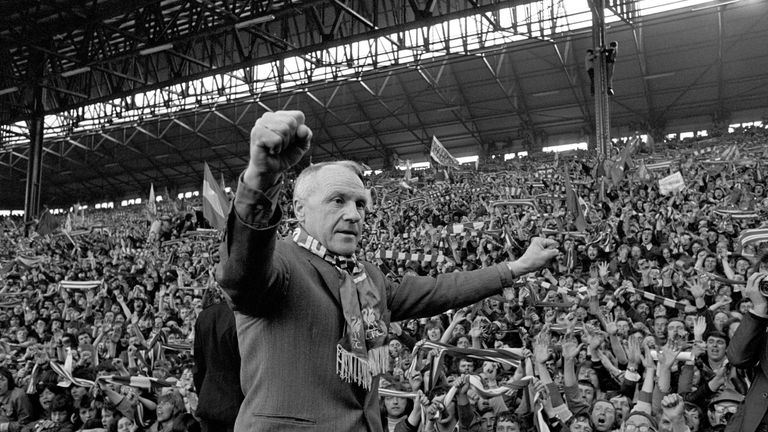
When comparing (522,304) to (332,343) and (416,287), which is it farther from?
(332,343)

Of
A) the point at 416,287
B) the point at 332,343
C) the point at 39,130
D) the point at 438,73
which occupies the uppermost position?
the point at 438,73

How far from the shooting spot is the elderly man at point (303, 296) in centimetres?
143

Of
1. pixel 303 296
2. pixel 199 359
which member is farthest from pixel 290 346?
pixel 199 359

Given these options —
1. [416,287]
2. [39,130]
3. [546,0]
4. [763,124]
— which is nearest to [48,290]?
[416,287]

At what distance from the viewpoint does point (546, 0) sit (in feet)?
69.4

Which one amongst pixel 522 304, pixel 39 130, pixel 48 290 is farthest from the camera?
pixel 39 130

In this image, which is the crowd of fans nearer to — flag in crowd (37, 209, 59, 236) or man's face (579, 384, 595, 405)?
man's face (579, 384, 595, 405)

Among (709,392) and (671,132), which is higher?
(671,132)

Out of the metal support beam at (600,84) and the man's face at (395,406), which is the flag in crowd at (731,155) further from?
the man's face at (395,406)

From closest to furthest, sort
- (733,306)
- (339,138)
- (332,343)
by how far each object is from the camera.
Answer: (332,343) < (733,306) < (339,138)

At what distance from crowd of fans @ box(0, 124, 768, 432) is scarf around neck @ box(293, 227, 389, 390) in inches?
89.6

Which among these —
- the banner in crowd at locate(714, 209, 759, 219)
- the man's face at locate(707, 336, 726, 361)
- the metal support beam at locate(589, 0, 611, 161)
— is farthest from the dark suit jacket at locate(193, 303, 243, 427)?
the metal support beam at locate(589, 0, 611, 161)

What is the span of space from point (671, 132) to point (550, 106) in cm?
456

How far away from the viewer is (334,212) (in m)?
1.79
